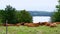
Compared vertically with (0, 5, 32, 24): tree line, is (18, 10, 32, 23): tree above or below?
below

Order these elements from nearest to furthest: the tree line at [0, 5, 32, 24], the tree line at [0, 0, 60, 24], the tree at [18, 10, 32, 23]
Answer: the tree line at [0, 5, 32, 24], the tree line at [0, 0, 60, 24], the tree at [18, 10, 32, 23]

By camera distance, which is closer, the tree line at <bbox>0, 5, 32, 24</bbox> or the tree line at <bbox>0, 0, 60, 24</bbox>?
the tree line at <bbox>0, 5, 32, 24</bbox>

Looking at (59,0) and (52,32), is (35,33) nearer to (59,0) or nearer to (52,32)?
(52,32)

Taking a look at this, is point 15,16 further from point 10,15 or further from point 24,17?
point 24,17

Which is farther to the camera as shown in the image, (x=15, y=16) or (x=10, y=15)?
(x=15, y=16)

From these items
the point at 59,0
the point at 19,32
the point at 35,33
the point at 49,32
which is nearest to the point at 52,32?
the point at 49,32

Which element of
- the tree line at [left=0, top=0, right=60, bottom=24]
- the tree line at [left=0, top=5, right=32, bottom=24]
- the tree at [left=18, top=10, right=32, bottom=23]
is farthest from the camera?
the tree at [left=18, top=10, right=32, bottom=23]

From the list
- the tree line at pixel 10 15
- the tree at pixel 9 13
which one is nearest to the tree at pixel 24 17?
the tree line at pixel 10 15

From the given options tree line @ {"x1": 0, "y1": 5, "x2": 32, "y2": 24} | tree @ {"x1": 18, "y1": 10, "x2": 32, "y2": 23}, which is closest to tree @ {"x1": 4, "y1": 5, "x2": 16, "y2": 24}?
tree line @ {"x1": 0, "y1": 5, "x2": 32, "y2": 24}

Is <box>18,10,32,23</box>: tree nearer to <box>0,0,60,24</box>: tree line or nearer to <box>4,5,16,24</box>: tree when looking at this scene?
<box>0,0,60,24</box>: tree line

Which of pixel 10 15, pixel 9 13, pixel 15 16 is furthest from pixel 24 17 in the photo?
pixel 9 13

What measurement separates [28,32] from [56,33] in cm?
113

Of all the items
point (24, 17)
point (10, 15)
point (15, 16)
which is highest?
point (10, 15)

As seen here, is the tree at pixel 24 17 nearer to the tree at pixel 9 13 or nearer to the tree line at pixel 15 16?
the tree line at pixel 15 16
